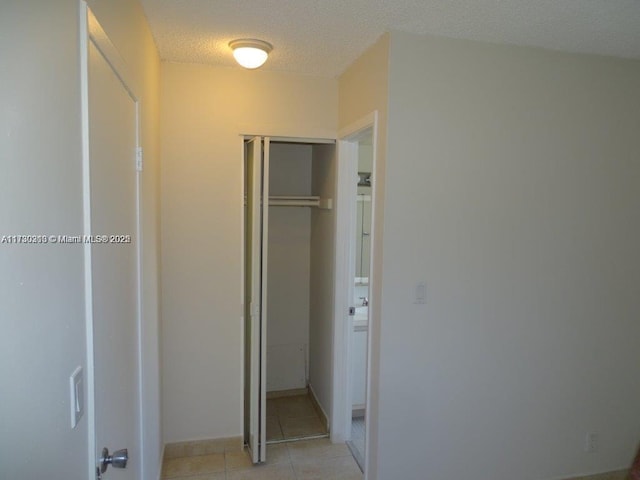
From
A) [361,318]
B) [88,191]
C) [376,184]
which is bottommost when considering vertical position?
[361,318]

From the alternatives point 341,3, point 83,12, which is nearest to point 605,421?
point 341,3

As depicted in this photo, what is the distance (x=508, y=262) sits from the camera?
2512mm

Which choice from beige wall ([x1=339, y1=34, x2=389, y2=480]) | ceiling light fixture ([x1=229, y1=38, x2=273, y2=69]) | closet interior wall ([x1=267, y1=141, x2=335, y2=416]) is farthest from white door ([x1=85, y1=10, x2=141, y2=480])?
closet interior wall ([x1=267, y1=141, x2=335, y2=416])

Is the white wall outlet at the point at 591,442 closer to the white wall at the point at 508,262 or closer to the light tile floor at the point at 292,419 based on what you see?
the white wall at the point at 508,262

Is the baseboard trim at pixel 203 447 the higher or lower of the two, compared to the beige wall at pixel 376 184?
lower

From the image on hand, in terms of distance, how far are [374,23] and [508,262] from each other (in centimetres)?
151

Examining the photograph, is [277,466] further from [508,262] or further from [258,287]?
[508,262]

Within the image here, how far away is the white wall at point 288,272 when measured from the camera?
12.9 feet

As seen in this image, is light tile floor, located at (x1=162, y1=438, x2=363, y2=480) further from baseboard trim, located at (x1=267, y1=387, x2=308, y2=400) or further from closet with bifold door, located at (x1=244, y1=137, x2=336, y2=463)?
baseboard trim, located at (x1=267, y1=387, x2=308, y2=400)

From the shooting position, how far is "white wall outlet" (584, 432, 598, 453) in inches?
108

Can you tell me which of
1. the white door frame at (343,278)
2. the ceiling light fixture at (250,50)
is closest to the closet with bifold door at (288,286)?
the white door frame at (343,278)

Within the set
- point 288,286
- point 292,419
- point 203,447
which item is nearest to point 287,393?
point 292,419

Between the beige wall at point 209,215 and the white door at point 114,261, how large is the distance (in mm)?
888

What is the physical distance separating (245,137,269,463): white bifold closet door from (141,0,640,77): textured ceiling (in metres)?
0.72
